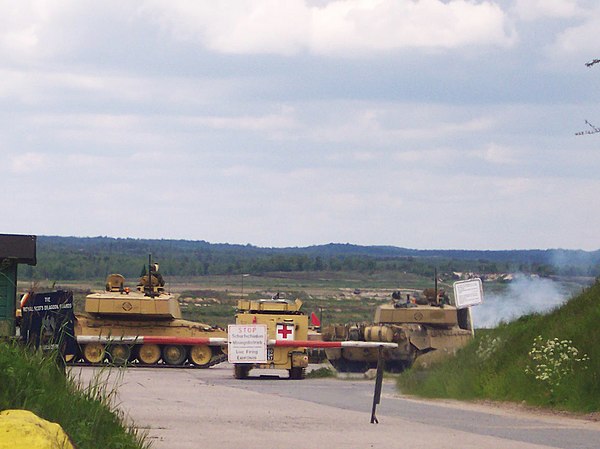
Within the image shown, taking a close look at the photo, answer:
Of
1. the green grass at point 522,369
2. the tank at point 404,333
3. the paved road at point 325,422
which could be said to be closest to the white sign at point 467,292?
the green grass at point 522,369

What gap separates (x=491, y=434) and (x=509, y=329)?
1219cm

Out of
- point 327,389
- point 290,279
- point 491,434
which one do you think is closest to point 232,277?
point 290,279

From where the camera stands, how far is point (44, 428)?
9422mm

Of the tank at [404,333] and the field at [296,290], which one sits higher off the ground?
the field at [296,290]

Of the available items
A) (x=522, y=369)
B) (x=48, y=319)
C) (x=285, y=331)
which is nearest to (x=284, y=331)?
(x=285, y=331)

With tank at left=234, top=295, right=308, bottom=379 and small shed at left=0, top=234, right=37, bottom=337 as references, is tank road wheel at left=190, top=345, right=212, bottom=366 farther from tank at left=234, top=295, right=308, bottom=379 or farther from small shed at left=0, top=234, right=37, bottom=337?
small shed at left=0, top=234, right=37, bottom=337

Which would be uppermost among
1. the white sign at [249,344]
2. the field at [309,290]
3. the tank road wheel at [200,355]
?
the field at [309,290]

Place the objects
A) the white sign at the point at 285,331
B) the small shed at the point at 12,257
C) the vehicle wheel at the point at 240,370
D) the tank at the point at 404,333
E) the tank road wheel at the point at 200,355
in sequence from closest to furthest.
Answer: the small shed at the point at 12,257
the vehicle wheel at the point at 240,370
the white sign at the point at 285,331
the tank road wheel at the point at 200,355
the tank at the point at 404,333

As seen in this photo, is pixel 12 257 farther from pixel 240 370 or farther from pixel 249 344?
pixel 240 370

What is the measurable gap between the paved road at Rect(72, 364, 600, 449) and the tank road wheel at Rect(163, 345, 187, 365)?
12793 millimetres

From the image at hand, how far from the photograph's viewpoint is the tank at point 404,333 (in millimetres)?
42062

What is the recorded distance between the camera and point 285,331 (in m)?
38.0

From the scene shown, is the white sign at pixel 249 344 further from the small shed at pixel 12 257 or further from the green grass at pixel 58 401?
the green grass at pixel 58 401

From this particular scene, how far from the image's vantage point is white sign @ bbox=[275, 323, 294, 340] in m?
37.8
